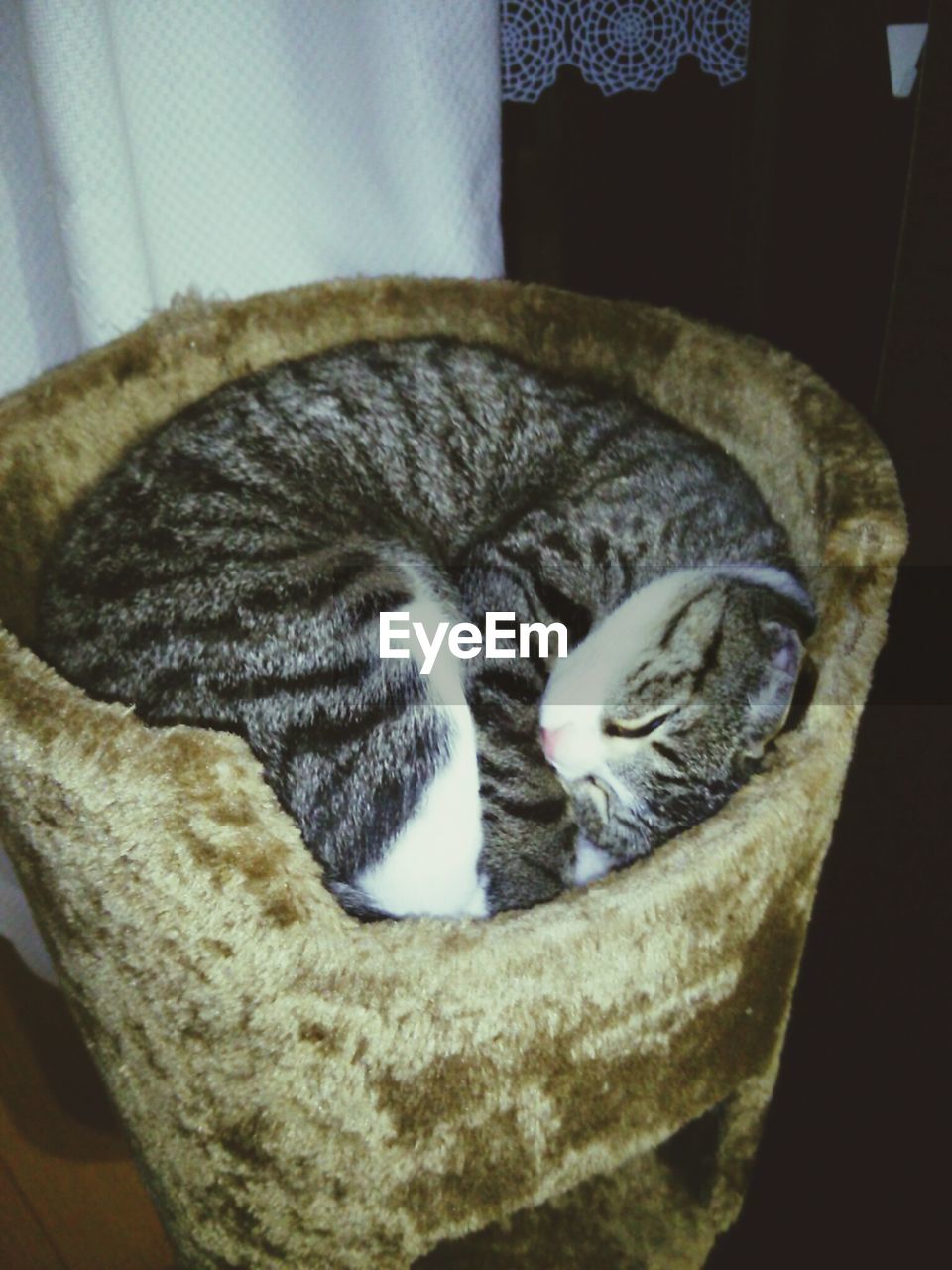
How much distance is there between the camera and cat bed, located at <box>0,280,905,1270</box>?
79 cm

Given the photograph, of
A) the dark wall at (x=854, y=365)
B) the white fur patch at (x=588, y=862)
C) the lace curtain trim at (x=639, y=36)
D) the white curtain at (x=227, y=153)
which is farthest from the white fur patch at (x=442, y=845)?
the lace curtain trim at (x=639, y=36)

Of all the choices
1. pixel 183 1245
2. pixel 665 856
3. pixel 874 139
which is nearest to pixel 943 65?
pixel 874 139

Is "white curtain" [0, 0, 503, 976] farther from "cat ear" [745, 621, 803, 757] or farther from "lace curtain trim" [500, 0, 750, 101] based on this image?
"cat ear" [745, 621, 803, 757]

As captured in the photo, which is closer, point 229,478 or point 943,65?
point 943,65

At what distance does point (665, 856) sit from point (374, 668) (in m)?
0.38

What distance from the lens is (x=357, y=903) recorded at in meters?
1.00

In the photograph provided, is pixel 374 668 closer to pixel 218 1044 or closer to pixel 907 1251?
pixel 218 1044

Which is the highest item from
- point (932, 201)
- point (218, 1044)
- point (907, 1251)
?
point (932, 201)

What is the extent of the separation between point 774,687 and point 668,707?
124mm

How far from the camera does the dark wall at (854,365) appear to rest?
0.96 meters

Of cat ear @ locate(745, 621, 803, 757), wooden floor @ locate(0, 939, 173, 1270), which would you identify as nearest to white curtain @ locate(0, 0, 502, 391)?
cat ear @ locate(745, 621, 803, 757)

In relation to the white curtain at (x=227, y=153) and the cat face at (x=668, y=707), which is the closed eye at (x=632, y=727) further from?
the white curtain at (x=227, y=153)

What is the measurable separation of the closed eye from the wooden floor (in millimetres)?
964

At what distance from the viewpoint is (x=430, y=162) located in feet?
4.99
